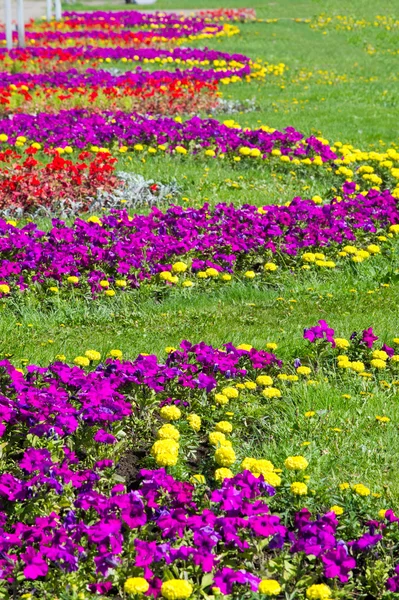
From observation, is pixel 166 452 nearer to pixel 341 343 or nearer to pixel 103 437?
pixel 103 437

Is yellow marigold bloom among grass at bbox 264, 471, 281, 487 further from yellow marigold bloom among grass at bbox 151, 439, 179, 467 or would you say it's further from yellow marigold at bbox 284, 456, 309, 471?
yellow marigold bloom among grass at bbox 151, 439, 179, 467

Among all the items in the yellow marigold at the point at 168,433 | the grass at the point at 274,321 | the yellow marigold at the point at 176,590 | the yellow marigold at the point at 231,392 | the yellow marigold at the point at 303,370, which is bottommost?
the grass at the point at 274,321

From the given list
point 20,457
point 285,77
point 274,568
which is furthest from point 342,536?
point 285,77

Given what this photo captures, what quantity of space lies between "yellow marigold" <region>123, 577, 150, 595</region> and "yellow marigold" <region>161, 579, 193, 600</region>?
7cm

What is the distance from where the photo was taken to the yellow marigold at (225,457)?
13.4ft

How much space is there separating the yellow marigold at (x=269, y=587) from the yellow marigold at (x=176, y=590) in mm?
296

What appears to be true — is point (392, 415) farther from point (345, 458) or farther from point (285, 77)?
point (285, 77)

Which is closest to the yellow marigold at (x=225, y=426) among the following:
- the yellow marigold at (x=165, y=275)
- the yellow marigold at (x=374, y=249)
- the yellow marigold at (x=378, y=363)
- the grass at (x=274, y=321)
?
the grass at (x=274, y=321)

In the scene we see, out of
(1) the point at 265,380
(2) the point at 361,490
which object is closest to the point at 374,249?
(1) the point at 265,380

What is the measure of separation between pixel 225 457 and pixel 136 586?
1107 millimetres

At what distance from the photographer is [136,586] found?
3098 millimetres

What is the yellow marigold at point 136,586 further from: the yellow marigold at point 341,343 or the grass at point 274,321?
the yellow marigold at point 341,343

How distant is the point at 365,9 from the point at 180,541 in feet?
105

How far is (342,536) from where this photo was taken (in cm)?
374
